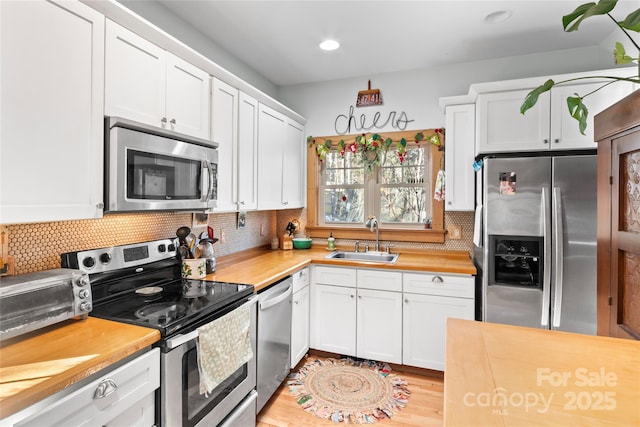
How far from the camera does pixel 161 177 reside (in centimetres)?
171

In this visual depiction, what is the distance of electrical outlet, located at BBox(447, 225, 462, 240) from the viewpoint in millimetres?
3123

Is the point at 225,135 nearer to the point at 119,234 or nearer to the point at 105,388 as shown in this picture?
the point at 119,234

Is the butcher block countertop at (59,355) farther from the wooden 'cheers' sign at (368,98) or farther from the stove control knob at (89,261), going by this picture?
the wooden 'cheers' sign at (368,98)

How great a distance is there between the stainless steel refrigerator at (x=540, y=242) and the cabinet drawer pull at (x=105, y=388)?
7.79 ft

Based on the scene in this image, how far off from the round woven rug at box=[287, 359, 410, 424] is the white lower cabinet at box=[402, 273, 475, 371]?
0.91 ft

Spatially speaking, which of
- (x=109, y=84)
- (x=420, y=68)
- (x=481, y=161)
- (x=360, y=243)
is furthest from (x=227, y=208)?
(x=420, y=68)

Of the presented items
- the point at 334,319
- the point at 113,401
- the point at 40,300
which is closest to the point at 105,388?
the point at 113,401

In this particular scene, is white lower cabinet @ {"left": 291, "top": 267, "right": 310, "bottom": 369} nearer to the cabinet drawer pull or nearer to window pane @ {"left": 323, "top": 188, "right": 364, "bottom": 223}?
window pane @ {"left": 323, "top": 188, "right": 364, "bottom": 223}

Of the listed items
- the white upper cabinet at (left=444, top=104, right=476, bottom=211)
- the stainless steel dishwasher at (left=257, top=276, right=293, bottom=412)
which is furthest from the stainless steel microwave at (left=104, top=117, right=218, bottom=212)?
the white upper cabinet at (left=444, top=104, right=476, bottom=211)

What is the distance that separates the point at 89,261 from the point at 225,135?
1.13 m

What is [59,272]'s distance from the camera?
137 centimetres

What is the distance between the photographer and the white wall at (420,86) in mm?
2785

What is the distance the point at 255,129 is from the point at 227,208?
0.73 metres

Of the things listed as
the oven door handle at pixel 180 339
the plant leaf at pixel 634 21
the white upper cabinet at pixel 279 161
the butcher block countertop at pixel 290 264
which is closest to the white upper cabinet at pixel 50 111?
the oven door handle at pixel 180 339
